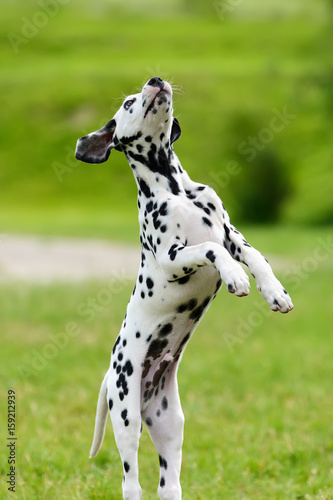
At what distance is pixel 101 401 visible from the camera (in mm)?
3717

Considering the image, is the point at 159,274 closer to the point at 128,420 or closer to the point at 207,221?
the point at 207,221

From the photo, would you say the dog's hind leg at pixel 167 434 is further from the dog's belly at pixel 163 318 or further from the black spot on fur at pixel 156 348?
the black spot on fur at pixel 156 348

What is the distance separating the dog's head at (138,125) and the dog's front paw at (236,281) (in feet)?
2.54

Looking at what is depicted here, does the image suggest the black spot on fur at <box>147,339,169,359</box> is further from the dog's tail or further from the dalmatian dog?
the dog's tail

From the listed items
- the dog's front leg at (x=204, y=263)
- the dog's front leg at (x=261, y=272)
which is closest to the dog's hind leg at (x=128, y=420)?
the dog's front leg at (x=204, y=263)

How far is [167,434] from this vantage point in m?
3.43

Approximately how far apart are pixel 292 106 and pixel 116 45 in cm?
1365

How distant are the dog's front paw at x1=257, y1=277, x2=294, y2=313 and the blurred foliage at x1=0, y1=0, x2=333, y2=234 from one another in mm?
19714

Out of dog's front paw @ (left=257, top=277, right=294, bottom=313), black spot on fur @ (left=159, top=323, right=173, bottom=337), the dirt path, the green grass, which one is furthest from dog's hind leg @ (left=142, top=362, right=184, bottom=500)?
the dirt path

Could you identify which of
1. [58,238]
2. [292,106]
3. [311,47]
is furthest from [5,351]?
[311,47]

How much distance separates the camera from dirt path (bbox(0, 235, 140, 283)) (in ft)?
47.6

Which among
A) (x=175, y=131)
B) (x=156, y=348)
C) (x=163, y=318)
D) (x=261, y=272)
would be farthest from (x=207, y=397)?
(x=261, y=272)

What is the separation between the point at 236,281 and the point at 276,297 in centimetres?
20

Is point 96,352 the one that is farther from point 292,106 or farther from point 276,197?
point 292,106
